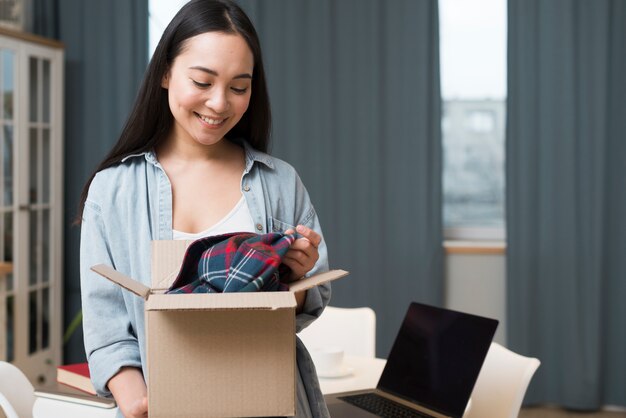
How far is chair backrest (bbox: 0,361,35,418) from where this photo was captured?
6.85 ft

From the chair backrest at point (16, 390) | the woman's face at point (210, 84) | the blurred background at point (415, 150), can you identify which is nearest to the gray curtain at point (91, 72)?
the blurred background at point (415, 150)

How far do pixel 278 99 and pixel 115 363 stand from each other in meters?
3.15

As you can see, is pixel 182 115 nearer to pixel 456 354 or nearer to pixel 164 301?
pixel 164 301

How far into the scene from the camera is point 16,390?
6.96 feet

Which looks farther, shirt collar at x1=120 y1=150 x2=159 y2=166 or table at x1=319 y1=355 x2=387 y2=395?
table at x1=319 y1=355 x2=387 y2=395

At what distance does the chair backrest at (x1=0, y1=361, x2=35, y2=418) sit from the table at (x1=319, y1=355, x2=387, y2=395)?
77 cm

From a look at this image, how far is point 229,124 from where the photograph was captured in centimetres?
124

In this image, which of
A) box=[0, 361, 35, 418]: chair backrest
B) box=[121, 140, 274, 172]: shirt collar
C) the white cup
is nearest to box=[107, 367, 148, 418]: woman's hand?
box=[121, 140, 274, 172]: shirt collar

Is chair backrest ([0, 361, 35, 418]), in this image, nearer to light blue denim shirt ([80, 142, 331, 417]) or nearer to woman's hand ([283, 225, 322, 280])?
light blue denim shirt ([80, 142, 331, 417])

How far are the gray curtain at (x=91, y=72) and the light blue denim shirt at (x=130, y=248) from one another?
10.6 ft

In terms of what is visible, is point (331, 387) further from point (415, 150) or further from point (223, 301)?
point (415, 150)

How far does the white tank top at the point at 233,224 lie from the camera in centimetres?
123

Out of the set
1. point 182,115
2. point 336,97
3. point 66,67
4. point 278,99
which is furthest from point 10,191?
point 182,115

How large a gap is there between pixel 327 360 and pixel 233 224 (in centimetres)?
111
